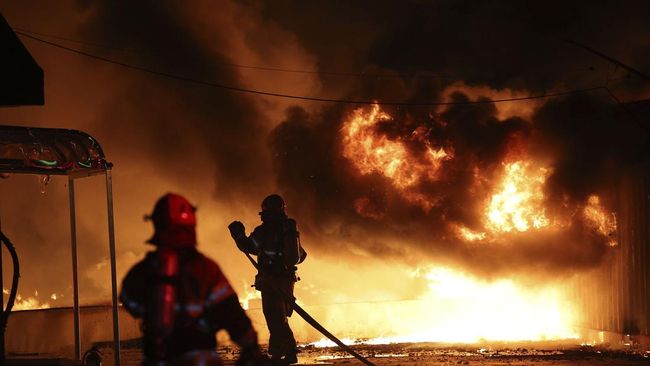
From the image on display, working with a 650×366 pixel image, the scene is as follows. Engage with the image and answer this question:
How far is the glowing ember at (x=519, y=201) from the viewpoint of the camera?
55.2 ft

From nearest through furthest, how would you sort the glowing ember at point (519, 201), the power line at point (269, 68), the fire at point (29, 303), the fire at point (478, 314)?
the glowing ember at point (519, 201), the fire at point (478, 314), the power line at point (269, 68), the fire at point (29, 303)

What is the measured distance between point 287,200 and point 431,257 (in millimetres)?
3705

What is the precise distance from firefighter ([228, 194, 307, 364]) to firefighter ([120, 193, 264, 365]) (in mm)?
6665

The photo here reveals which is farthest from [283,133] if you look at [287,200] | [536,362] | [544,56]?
[536,362]

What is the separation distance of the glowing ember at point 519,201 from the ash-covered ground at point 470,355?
7.75 feet

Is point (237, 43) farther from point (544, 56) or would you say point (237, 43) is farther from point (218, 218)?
point (544, 56)

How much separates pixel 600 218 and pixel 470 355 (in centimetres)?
403

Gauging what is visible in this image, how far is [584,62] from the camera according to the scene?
19.6 meters

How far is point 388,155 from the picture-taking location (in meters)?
18.5

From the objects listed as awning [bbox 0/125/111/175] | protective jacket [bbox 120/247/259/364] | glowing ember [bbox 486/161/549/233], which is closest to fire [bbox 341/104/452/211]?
glowing ember [bbox 486/161/549/233]

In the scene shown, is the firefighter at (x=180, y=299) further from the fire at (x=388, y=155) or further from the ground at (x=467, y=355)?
the fire at (x=388, y=155)

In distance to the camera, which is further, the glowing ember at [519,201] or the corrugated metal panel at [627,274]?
the glowing ember at [519,201]

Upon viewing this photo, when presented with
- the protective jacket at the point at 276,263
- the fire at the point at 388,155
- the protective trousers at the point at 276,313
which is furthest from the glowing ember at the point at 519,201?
the protective trousers at the point at 276,313

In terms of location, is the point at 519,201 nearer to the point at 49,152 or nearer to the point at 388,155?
the point at 388,155
